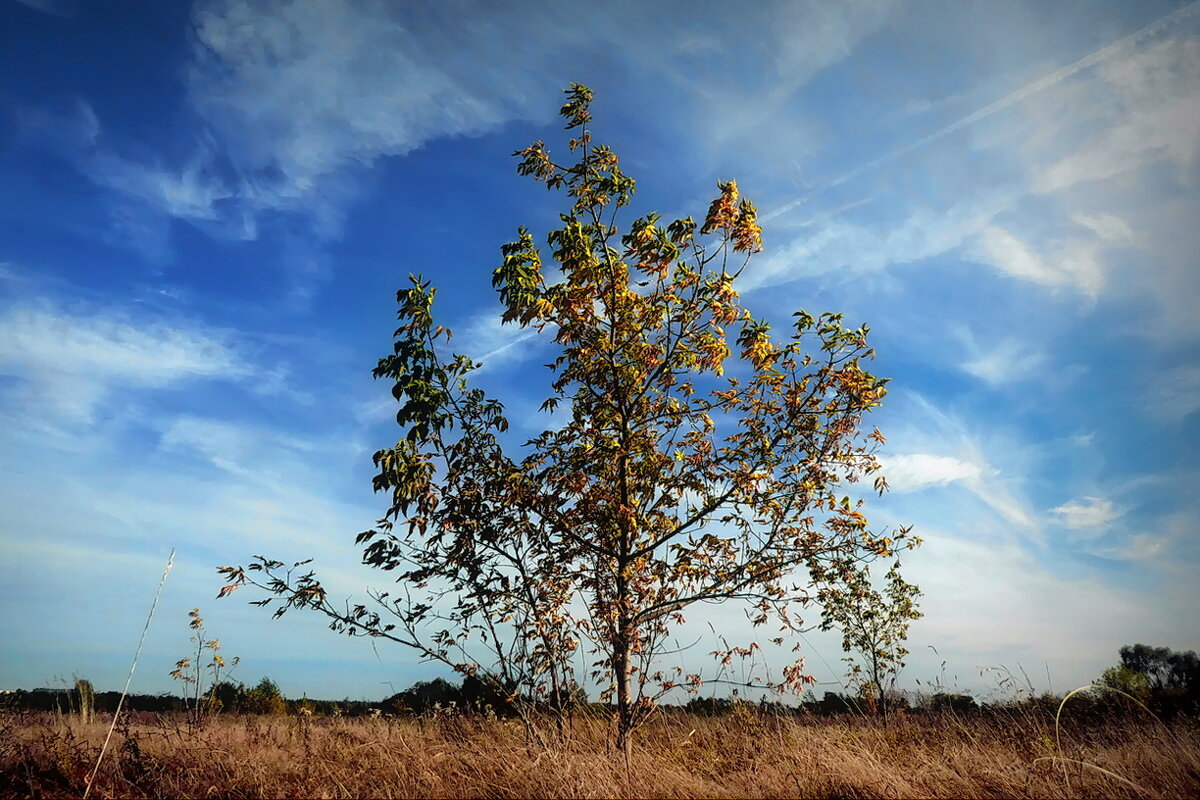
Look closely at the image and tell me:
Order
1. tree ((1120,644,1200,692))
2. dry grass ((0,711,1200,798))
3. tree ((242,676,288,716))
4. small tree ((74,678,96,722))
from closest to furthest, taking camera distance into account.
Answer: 1. dry grass ((0,711,1200,798))
2. small tree ((74,678,96,722))
3. tree ((242,676,288,716))
4. tree ((1120,644,1200,692))

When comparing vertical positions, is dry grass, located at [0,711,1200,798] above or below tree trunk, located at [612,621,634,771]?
below

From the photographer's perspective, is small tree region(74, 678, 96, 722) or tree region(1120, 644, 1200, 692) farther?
tree region(1120, 644, 1200, 692)

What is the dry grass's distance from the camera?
5.57 m

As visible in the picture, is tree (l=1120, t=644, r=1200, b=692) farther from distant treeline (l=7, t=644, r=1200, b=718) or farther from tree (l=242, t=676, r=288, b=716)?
tree (l=242, t=676, r=288, b=716)

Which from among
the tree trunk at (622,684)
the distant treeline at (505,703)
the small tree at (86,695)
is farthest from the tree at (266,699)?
the tree trunk at (622,684)

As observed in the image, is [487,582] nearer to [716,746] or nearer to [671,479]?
[671,479]

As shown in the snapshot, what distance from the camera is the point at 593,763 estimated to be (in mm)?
5738

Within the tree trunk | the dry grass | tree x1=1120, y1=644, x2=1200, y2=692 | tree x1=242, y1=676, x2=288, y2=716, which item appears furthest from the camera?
tree x1=1120, y1=644, x2=1200, y2=692

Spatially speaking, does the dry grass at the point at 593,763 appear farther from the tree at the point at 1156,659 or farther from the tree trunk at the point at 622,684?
the tree at the point at 1156,659

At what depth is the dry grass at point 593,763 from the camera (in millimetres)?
5570

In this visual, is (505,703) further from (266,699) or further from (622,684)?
(266,699)

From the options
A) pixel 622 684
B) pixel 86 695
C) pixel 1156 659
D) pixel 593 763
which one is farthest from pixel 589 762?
pixel 1156 659

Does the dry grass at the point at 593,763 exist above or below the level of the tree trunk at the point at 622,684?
below

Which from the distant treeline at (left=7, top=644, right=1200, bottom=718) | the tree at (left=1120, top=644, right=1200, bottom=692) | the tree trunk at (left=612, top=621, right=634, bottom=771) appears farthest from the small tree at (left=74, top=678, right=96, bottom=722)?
the tree at (left=1120, top=644, right=1200, bottom=692)
